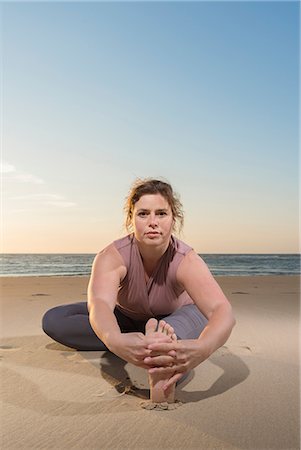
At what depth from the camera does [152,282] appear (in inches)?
113

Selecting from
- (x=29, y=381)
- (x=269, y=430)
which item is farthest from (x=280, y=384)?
(x=29, y=381)

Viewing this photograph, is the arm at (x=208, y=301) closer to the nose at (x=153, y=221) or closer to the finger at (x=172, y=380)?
the finger at (x=172, y=380)

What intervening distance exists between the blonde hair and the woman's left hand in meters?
0.80

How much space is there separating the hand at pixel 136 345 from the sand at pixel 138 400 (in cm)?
24

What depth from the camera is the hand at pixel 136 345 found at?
2.25 m

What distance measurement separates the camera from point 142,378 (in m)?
2.87

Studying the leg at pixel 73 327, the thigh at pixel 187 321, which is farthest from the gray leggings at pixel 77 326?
the thigh at pixel 187 321

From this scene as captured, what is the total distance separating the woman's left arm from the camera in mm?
2279

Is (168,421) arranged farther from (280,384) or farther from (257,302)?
(257,302)

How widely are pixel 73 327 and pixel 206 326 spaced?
1.28 m

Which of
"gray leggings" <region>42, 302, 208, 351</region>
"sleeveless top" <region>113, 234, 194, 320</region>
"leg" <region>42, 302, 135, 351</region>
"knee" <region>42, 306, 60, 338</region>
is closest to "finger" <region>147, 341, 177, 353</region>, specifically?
"sleeveless top" <region>113, 234, 194, 320</region>

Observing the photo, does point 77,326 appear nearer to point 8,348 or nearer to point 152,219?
point 8,348

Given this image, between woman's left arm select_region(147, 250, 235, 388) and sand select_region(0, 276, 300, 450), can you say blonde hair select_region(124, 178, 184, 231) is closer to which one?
woman's left arm select_region(147, 250, 235, 388)

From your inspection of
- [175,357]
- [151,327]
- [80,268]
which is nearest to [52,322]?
[151,327]
